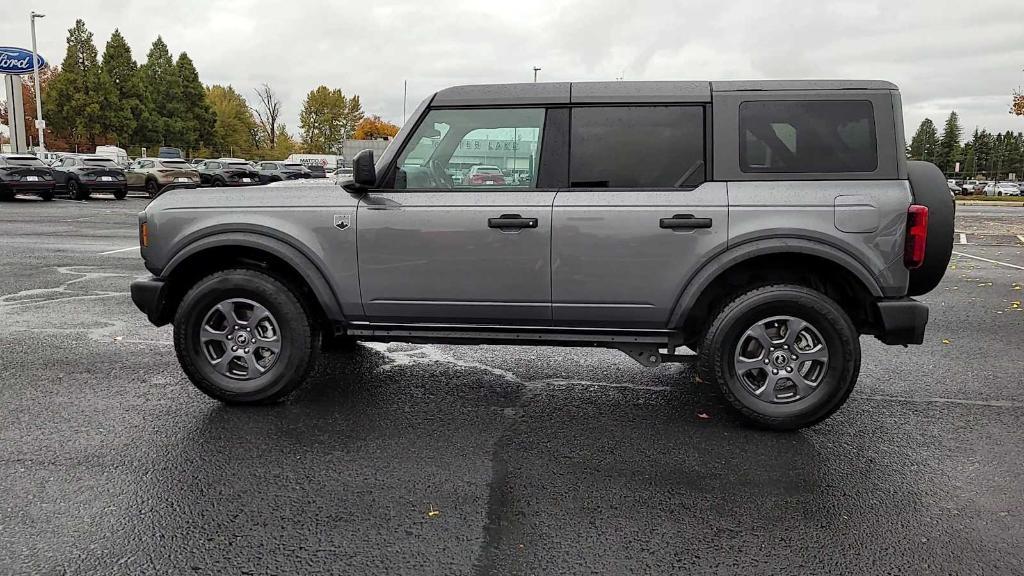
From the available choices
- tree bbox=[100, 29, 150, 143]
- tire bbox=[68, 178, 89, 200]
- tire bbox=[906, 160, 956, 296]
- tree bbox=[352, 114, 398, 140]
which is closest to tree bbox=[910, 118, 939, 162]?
tree bbox=[352, 114, 398, 140]

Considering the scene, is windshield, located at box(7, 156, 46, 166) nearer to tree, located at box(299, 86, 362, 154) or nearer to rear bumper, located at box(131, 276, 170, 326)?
rear bumper, located at box(131, 276, 170, 326)

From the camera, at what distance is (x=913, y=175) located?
4.46m

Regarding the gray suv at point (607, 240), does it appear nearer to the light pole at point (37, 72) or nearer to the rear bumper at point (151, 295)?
the rear bumper at point (151, 295)

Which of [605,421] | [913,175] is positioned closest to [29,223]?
[605,421]

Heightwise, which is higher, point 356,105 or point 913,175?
point 356,105

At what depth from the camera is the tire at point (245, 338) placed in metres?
4.65

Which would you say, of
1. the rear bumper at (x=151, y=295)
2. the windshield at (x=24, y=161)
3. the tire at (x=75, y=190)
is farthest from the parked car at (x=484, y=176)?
the tire at (x=75, y=190)

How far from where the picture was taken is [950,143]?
431ft

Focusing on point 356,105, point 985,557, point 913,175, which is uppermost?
point 356,105

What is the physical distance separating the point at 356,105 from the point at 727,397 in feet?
342

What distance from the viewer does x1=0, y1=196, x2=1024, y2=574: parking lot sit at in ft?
9.97

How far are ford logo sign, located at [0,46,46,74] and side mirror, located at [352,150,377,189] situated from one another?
50.9 meters

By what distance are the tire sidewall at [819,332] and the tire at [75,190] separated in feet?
93.9

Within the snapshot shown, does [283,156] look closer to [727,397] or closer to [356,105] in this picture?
[356,105]
